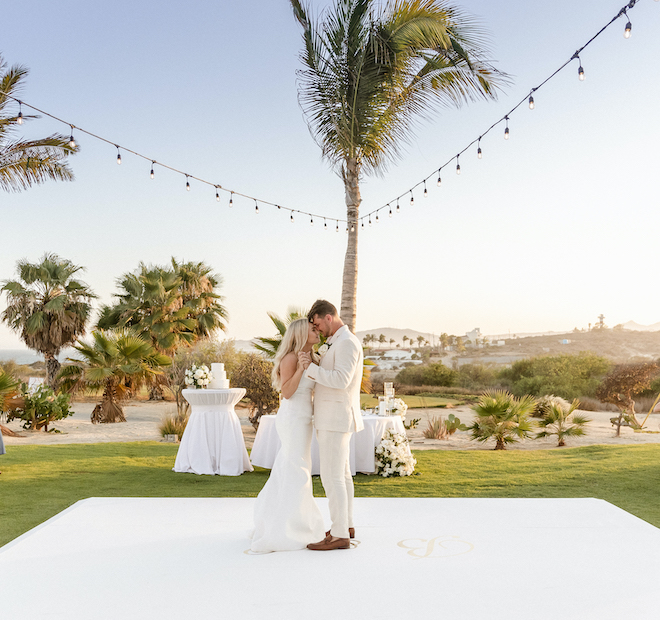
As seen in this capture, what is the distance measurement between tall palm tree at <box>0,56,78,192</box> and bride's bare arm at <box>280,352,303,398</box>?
9.69 metres

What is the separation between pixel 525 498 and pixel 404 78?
6.86 metres

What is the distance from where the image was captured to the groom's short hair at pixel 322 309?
365 cm

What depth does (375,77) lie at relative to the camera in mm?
8812

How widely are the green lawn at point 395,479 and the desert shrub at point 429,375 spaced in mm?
14378

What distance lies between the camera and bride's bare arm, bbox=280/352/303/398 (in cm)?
359

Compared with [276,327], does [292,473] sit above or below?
below

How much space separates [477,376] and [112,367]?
14.8 m

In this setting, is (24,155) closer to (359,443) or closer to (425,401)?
(359,443)

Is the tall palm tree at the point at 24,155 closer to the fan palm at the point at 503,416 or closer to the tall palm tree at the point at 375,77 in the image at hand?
the tall palm tree at the point at 375,77

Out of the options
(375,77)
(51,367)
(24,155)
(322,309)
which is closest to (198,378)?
(322,309)

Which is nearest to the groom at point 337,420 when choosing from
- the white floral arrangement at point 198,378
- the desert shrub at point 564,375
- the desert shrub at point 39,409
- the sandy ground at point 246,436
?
the white floral arrangement at point 198,378

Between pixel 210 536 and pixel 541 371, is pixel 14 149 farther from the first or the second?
pixel 541 371

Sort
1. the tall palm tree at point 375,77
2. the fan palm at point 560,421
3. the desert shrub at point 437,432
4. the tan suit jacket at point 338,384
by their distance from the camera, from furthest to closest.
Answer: the desert shrub at point 437,432 → the fan palm at point 560,421 → the tall palm tree at point 375,77 → the tan suit jacket at point 338,384

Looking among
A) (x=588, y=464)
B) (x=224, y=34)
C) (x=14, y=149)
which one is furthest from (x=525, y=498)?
(x=14, y=149)
